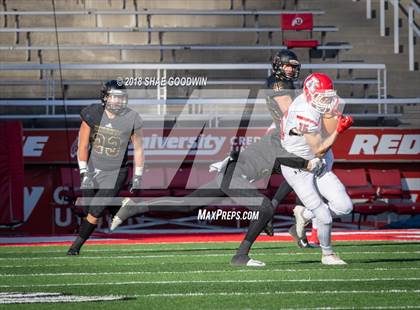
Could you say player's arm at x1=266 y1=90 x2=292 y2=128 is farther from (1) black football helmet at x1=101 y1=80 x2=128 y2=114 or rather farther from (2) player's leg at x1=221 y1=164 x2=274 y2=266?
(1) black football helmet at x1=101 y1=80 x2=128 y2=114

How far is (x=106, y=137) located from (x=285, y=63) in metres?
1.98

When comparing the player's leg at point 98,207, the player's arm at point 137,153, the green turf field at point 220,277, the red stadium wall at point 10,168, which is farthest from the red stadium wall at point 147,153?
the player's leg at point 98,207

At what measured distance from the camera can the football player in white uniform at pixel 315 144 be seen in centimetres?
891

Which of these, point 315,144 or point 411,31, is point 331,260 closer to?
point 315,144

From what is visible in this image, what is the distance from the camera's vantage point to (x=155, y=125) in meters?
16.8

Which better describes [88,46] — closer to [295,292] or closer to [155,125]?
[155,125]

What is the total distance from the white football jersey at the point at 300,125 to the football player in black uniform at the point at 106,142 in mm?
2372

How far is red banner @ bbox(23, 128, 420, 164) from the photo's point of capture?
16.4 metres

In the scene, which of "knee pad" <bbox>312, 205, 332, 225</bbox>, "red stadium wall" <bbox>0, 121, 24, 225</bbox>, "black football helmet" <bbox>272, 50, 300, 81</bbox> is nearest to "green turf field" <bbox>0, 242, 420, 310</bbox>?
"knee pad" <bbox>312, 205, 332, 225</bbox>

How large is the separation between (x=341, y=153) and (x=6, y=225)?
16.3 ft

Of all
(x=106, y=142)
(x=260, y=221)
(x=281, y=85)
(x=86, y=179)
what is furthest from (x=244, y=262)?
(x=106, y=142)

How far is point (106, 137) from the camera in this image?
11.1 m

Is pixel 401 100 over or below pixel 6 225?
over

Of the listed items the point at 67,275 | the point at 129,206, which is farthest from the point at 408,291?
the point at 129,206
